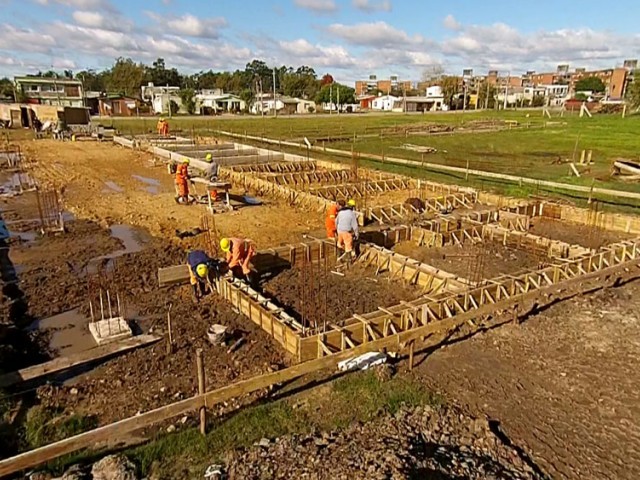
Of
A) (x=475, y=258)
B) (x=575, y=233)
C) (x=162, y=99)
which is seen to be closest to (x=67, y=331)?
(x=475, y=258)

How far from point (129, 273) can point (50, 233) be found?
4014 millimetres

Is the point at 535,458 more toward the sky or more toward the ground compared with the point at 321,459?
more toward the ground

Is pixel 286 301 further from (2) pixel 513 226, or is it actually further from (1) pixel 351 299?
(2) pixel 513 226

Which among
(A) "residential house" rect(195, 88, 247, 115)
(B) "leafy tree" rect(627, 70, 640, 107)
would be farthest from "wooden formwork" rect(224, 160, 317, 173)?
(B) "leafy tree" rect(627, 70, 640, 107)

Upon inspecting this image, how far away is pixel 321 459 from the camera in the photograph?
4770mm

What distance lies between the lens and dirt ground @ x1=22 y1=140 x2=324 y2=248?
13.5 metres

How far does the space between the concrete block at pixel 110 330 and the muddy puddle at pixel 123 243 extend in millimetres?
2488

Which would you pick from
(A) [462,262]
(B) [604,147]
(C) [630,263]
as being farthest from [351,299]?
(B) [604,147]

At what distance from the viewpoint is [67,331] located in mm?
8023

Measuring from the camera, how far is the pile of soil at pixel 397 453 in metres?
4.60

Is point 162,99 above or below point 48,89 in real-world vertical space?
below

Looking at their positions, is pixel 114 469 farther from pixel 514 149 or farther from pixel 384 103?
pixel 384 103

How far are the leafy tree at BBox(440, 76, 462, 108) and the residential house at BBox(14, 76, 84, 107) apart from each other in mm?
61918

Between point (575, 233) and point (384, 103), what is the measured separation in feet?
284
